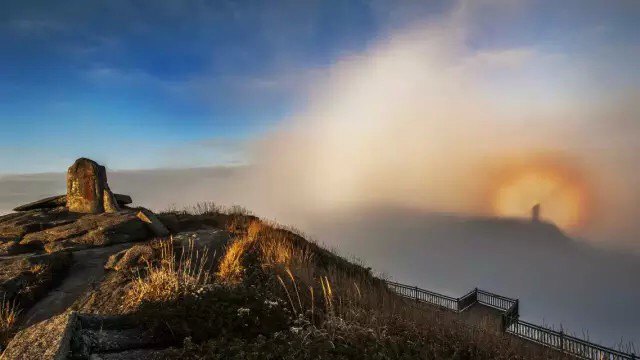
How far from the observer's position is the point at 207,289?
734 cm

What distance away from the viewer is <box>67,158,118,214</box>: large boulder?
1950 centimetres

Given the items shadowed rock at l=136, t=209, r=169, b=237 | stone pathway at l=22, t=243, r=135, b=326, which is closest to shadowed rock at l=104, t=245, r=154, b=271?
stone pathway at l=22, t=243, r=135, b=326

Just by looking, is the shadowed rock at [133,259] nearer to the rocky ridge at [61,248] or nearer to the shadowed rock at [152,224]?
the rocky ridge at [61,248]

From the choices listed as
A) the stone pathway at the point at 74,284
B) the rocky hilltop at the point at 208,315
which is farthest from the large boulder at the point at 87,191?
the rocky hilltop at the point at 208,315

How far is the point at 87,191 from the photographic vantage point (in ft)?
64.2

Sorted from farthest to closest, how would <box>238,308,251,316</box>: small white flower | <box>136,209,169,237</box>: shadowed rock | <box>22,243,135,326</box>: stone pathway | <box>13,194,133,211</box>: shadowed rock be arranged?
1. <box>13,194,133,211</box>: shadowed rock
2. <box>136,209,169,237</box>: shadowed rock
3. <box>22,243,135,326</box>: stone pathway
4. <box>238,308,251,316</box>: small white flower

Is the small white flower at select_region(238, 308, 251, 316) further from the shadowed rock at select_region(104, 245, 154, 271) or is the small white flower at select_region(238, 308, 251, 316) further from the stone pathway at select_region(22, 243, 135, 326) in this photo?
the stone pathway at select_region(22, 243, 135, 326)

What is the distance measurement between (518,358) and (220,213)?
17971 millimetres

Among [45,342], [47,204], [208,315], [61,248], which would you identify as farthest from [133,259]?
[47,204]

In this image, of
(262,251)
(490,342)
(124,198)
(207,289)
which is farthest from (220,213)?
(490,342)

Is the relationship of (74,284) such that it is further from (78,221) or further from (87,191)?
Answer: (87,191)

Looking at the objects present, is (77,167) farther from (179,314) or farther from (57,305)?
(179,314)

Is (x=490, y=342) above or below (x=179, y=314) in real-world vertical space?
below

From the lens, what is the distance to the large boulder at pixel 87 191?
19.5 metres
